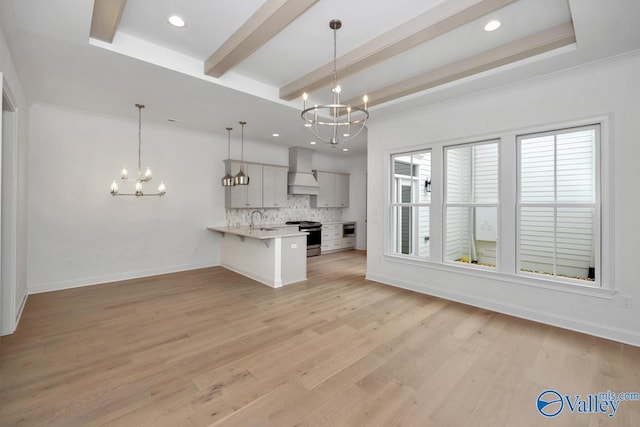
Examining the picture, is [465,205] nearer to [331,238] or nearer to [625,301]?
[625,301]

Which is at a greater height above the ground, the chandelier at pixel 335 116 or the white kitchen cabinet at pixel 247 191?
the chandelier at pixel 335 116

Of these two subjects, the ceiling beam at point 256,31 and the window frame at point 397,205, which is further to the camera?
the window frame at point 397,205

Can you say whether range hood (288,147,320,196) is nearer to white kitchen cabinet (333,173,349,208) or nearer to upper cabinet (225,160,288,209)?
upper cabinet (225,160,288,209)

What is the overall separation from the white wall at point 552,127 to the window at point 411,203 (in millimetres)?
255

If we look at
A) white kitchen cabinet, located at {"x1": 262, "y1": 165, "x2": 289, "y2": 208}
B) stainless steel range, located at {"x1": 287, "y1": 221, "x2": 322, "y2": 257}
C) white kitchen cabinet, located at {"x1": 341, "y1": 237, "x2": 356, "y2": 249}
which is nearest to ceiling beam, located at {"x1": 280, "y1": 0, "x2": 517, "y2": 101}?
white kitchen cabinet, located at {"x1": 262, "y1": 165, "x2": 289, "y2": 208}

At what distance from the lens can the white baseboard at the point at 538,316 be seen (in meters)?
2.90

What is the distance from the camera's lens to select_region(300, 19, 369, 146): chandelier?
2.67 meters

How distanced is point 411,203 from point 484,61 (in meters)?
2.20

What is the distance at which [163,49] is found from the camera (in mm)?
3141

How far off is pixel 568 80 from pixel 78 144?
690cm

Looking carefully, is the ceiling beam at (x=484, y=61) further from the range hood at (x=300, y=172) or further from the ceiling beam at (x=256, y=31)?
the range hood at (x=300, y=172)

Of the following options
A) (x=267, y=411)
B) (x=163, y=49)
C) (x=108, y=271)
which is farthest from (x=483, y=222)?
(x=108, y=271)

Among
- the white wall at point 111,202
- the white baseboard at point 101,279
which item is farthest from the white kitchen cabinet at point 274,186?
the white baseboard at point 101,279

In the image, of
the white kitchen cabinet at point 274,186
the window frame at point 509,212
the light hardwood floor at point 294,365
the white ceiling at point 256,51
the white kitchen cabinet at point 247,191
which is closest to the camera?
the light hardwood floor at point 294,365
